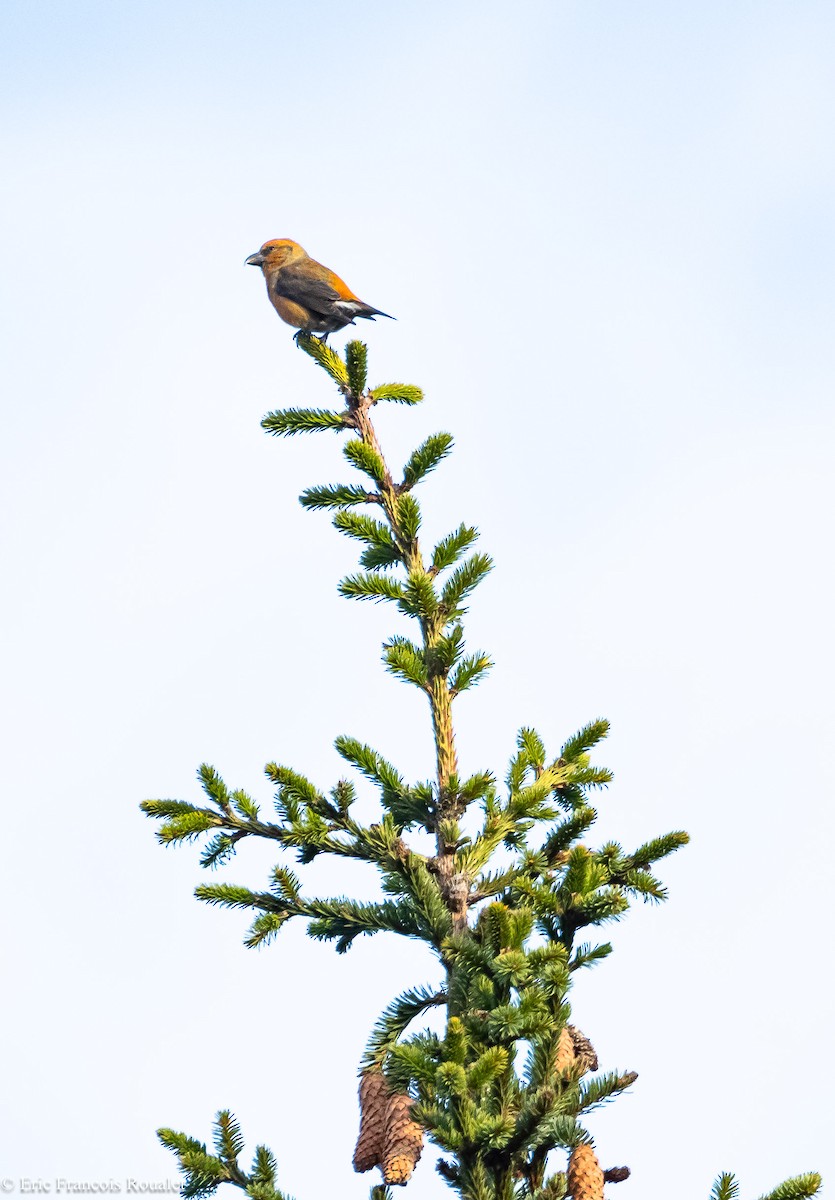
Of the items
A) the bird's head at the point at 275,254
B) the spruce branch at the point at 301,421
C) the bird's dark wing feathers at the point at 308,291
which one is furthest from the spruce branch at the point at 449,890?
the bird's head at the point at 275,254

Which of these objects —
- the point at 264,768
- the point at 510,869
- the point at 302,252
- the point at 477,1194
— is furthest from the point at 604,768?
the point at 302,252

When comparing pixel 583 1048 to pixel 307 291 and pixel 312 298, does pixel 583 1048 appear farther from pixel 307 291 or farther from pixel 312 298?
pixel 307 291

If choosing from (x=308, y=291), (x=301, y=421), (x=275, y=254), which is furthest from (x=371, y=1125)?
(x=275, y=254)

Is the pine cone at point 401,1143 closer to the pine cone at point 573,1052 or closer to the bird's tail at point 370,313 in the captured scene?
the pine cone at point 573,1052

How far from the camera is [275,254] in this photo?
11086 mm

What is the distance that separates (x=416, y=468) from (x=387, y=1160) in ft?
8.20

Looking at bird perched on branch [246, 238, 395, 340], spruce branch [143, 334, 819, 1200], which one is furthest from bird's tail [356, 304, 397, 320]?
spruce branch [143, 334, 819, 1200]

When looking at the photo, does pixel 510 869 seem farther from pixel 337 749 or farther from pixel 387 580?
pixel 387 580

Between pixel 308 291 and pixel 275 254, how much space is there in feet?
4.64

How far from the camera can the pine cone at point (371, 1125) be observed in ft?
12.3

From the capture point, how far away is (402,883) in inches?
169

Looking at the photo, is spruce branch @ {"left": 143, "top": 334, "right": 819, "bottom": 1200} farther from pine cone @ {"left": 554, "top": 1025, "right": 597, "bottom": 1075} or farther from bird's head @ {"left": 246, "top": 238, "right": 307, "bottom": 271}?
bird's head @ {"left": 246, "top": 238, "right": 307, "bottom": 271}

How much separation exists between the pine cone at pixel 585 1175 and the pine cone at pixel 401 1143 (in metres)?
0.45

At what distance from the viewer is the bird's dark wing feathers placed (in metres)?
9.74
